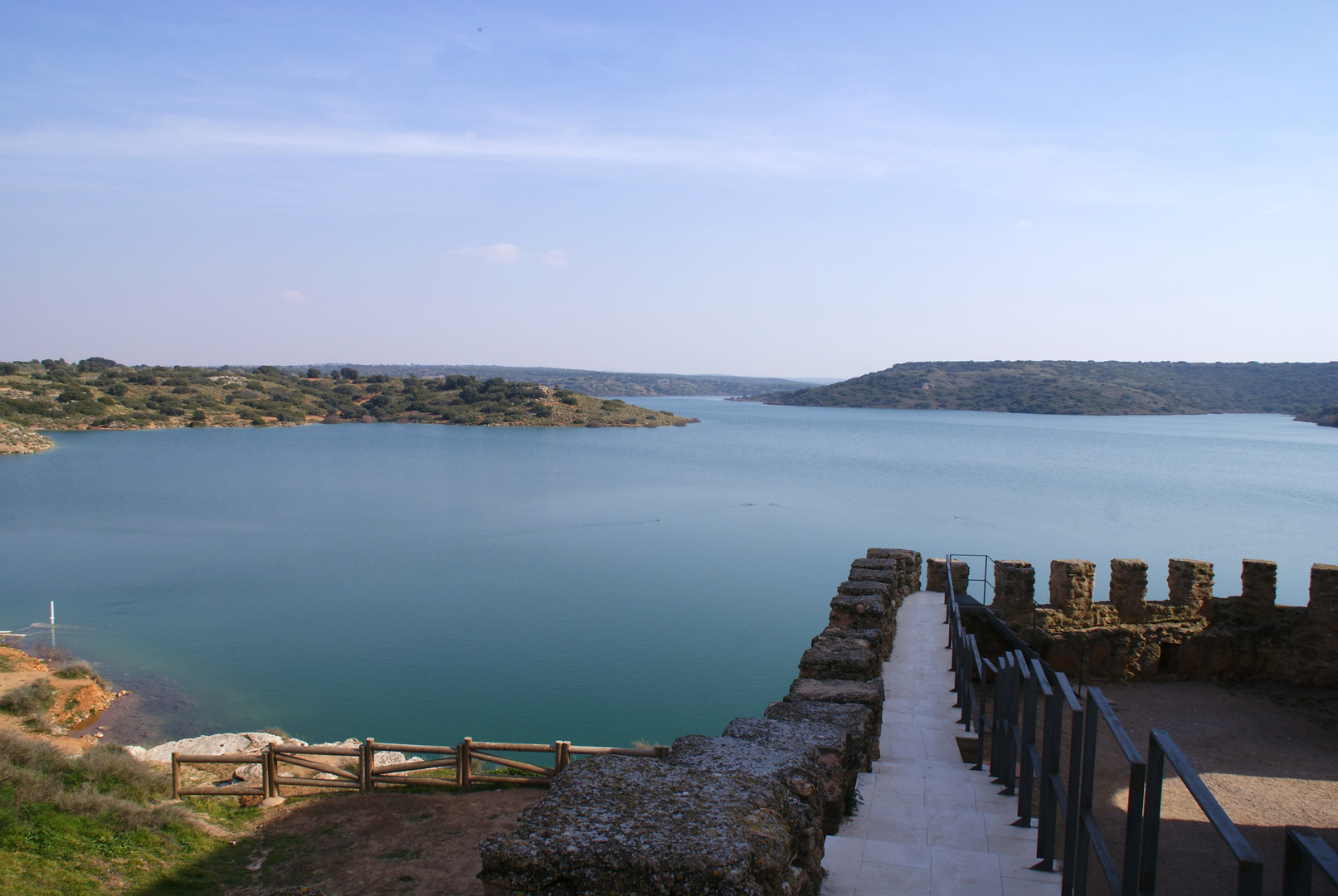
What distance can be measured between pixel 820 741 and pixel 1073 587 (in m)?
11.4

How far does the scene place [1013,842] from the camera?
5070mm

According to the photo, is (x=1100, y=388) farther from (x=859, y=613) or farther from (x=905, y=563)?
(x=859, y=613)

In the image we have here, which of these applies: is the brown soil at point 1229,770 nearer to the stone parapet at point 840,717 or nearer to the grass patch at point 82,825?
the stone parapet at point 840,717

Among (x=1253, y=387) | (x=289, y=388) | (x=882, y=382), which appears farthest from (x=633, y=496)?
(x=1253, y=387)

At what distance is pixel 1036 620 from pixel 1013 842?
926 cm

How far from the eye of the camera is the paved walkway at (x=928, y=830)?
432 centimetres

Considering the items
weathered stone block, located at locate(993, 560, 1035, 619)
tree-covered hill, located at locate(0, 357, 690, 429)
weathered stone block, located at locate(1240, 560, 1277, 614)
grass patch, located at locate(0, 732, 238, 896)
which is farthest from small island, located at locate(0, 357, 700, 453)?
weathered stone block, located at locate(1240, 560, 1277, 614)

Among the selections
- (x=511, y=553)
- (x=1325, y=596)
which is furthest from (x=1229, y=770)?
(x=511, y=553)

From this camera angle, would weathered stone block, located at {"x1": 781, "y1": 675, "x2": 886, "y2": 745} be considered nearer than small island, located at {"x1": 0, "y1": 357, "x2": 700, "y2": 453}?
Yes

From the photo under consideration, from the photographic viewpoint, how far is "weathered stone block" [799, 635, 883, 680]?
610cm

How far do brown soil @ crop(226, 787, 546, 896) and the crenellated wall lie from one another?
8824 mm

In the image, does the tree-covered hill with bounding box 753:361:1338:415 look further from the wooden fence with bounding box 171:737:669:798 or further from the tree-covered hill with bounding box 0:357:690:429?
the wooden fence with bounding box 171:737:669:798

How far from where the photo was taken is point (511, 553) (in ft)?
93.9

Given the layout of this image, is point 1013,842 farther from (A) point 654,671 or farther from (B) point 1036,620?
(A) point 654,671
